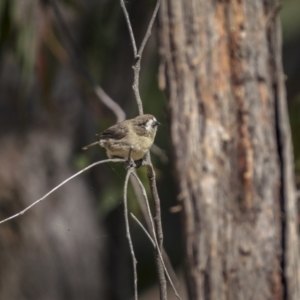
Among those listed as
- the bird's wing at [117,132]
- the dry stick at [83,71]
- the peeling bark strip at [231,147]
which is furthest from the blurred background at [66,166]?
the bird's wing at [117,132]

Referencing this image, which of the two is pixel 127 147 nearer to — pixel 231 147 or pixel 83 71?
pixel 231 147

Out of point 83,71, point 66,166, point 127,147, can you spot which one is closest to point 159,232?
point 127,147

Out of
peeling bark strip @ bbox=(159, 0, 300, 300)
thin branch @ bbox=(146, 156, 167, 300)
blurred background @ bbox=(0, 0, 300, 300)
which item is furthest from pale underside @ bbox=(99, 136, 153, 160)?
blurred background @ bbox=(0, 0, 300, 300)

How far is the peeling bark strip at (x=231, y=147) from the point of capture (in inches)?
143

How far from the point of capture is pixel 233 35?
378 cm

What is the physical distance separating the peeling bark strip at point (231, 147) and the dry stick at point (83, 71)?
51cm

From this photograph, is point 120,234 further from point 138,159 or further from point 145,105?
point 138,159

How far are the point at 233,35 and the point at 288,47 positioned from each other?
5742 mm

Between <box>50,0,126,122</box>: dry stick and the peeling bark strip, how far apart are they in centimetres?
51

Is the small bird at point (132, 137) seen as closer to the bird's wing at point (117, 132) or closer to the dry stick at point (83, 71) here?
the bird's wing at point (117, 132)

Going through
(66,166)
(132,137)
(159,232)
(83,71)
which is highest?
(83,71)

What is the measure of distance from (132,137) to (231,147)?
0.96m

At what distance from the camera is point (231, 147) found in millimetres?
3703

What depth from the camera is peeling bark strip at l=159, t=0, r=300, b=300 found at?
11.9 feet
